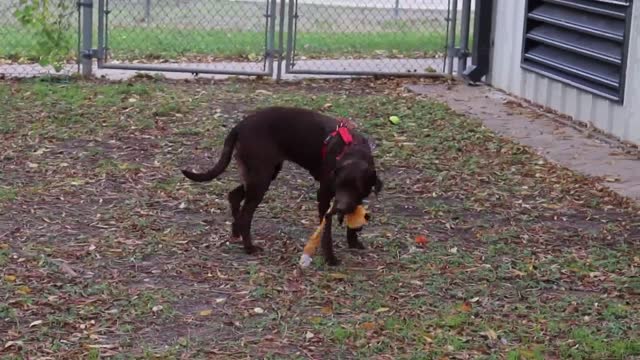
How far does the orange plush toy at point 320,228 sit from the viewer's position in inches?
232

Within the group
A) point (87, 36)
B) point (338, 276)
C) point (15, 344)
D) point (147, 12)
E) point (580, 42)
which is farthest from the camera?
point (147, 12)

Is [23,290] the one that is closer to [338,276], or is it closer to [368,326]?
[338,276]

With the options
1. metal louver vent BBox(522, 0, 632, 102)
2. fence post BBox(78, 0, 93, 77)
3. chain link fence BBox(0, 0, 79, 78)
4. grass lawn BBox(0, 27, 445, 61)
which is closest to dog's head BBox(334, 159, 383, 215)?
metal louver vent BBox(522, 0, 632, 102)

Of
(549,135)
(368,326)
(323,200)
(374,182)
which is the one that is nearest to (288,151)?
(323,200)

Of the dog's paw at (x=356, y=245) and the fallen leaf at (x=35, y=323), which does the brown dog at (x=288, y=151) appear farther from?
the fallen leaf at (x=35, y=323)

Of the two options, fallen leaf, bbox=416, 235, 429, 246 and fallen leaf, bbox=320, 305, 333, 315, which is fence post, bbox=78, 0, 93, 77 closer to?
fallen leaf, bbox=416, 235, 429, 246

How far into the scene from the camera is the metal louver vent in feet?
30.9

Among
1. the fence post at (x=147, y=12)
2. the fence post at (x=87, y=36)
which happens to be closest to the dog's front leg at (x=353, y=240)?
the fence post at (x=87, y=36)

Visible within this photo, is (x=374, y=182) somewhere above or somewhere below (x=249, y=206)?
above

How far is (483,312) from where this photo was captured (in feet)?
17.9

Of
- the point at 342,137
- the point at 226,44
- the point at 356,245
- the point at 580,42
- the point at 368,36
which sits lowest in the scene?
the point at 356,245

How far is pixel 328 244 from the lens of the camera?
604cm

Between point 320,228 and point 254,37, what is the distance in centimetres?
870

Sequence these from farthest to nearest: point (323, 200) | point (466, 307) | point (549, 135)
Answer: point (549, 135) < point (323, 200) < point (466, 307)
